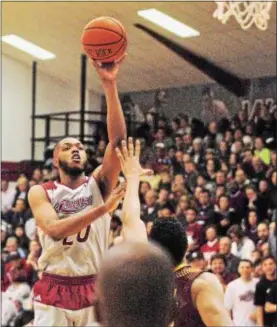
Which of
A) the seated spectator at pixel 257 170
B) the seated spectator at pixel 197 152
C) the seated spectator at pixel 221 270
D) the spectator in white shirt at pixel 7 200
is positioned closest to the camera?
the seated spectator at pixel 221 270

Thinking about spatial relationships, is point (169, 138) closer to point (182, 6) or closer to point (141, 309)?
point (182, 6)

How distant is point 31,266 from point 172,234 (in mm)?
7871

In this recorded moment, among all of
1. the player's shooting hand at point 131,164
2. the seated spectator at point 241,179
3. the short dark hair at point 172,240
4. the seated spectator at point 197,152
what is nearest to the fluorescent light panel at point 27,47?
the seated spectator at point 197,152

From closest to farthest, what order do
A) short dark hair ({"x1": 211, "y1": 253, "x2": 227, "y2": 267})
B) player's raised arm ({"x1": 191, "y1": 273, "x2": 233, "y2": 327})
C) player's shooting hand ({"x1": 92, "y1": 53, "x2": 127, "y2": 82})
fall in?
player's raised arm ({"x1": 191, "y1": 273, "x2": 233, "y2": 327}) < player's shooting hand ({"x1": 92, "y1": 53, "x2": 127, "y2": 82}) < short dark hair ({"x1": 211, "y1": 253, "x2": 227, "y2": 267})

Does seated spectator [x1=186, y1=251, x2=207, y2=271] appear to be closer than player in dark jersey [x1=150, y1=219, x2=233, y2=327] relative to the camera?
No

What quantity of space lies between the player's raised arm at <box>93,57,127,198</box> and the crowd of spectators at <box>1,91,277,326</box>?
2.39 meters

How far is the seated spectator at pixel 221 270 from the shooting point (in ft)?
27.6

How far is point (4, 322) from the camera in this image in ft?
34.9

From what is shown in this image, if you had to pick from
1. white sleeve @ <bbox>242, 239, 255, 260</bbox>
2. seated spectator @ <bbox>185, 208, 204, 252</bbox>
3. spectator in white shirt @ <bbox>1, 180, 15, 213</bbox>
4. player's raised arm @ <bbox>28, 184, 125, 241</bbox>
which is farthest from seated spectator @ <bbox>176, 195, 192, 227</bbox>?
player's raised arm @ <bbox>28, 184, 125, 241</bbox>

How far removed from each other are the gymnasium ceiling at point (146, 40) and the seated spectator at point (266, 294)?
5.19 metres

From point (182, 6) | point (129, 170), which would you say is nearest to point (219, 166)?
point (182, 6)

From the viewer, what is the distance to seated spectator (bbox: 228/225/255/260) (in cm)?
931

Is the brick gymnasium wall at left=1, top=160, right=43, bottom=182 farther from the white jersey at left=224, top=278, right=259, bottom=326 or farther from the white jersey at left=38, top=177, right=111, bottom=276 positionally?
the white jersey at left=38, top=177, right=111, bottom=276

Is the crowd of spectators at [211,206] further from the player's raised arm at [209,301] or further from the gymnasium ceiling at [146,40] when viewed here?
the player's raised arm at [209,301]
